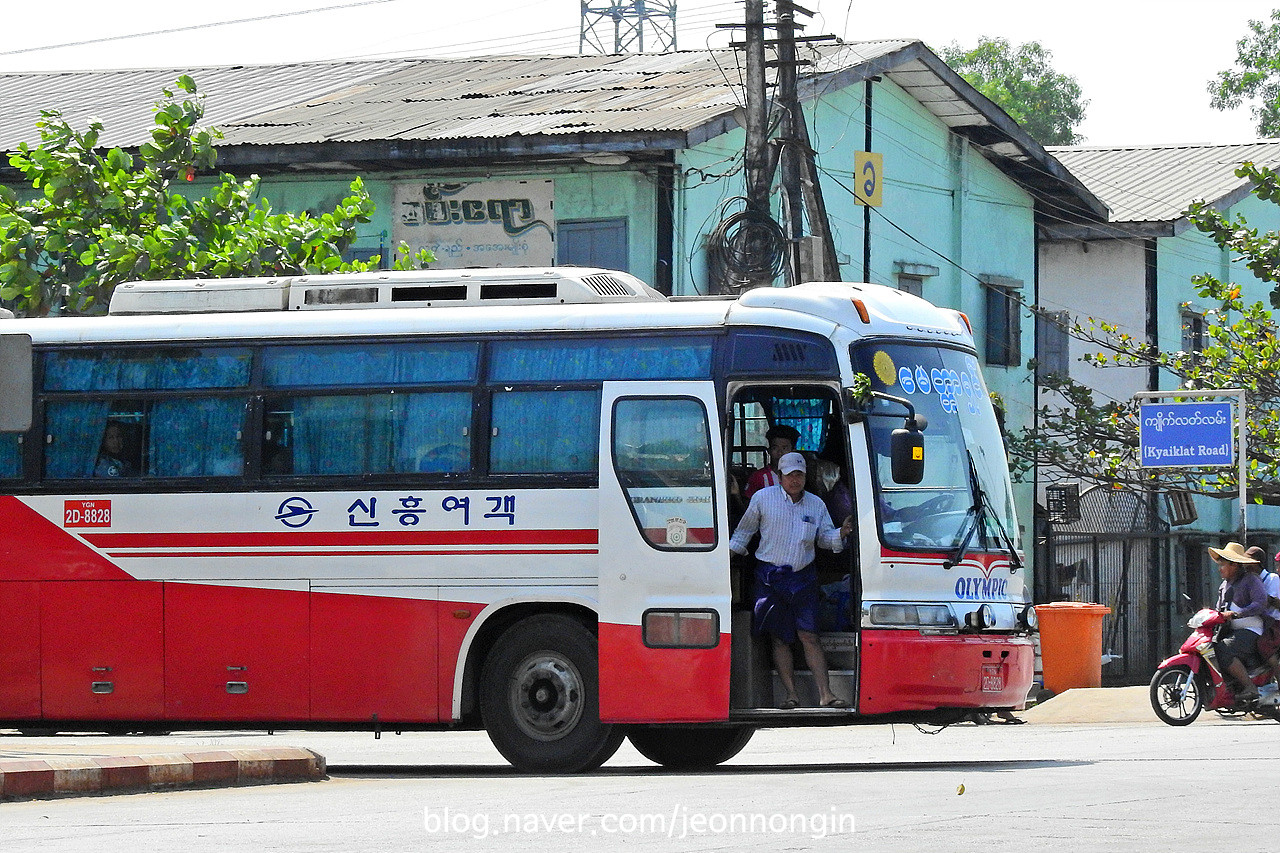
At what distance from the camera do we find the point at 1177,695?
18609 mm

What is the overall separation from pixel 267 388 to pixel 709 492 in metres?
3.09

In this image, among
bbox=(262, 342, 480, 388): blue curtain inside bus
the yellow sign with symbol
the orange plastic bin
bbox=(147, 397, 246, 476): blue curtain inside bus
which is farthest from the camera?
the yellow sign with symbol

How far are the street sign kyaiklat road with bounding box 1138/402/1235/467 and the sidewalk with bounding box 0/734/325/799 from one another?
14577 mm

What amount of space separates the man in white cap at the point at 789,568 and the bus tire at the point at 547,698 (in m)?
1.10

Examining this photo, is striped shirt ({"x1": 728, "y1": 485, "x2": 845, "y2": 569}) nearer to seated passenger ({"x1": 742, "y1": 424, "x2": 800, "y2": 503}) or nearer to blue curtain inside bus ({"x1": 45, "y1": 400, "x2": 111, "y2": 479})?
seated passenger ({"x1": 742, "y1": 424, "x2": 800, "y2": 503})

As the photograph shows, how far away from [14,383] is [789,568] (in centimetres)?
469

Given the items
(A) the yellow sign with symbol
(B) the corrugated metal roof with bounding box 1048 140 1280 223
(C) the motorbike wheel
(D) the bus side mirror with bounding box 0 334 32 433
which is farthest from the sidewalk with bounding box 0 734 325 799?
(B) the corrugated metal roof with bounding box 1048 140 1280 223

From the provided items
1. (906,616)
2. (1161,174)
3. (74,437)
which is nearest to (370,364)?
(74,437)

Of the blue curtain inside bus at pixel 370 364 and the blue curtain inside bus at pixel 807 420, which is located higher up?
the blue curtain inside bus at pixel 370 364

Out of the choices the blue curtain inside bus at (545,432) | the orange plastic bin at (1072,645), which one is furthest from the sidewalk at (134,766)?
the orange plastic bin at (1072,645)

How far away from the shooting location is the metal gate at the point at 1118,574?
3338 centimetres

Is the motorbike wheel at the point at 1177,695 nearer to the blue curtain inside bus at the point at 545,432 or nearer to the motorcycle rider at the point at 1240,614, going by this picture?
the motorcycle rider at the point at 1240,614

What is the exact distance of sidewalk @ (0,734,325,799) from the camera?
10.7m


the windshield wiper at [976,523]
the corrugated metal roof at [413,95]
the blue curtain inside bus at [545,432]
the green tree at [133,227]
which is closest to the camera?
the windshield wiper at [976,523]
